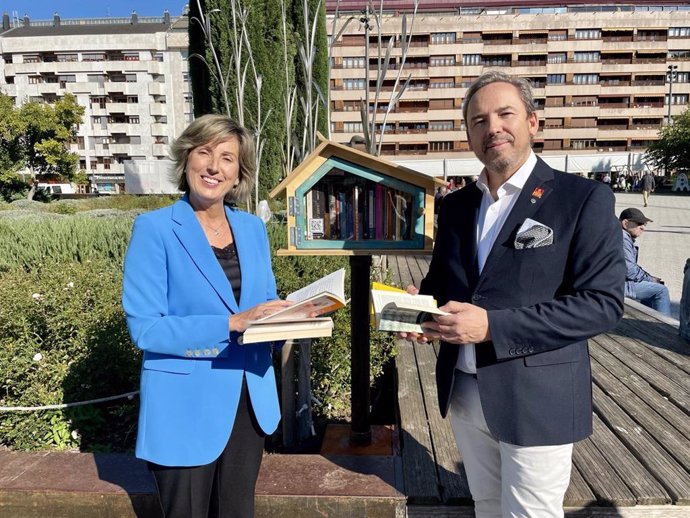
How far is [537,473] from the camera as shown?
1.63m

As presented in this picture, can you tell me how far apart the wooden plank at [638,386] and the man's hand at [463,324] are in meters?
2.06

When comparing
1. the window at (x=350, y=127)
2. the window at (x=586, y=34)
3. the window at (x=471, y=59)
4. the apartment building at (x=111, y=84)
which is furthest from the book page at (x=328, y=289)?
the window at (x=586, y=34)

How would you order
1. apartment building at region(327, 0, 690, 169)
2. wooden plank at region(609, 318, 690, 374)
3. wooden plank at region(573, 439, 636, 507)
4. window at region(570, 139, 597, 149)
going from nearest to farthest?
1. wooden plank at region(573, 439, 636, 507)
2. wooden plank at region(609, 318, 690, 374)
3. apartment building at region(327, 0, 690, 169)
4. window at region(570, 139, 597, 149)

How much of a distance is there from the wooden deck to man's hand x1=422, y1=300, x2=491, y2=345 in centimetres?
114

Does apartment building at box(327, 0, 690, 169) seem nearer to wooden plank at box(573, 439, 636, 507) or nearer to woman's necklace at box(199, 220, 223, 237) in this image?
wooden plank at box(573, 439, 636, 507)

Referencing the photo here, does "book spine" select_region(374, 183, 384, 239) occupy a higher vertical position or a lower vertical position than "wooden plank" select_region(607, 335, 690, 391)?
higher

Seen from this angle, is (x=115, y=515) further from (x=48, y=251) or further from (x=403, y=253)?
(x=48, y=251)

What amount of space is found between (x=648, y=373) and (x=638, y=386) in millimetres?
323

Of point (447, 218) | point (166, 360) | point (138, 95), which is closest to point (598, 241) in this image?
point (447, 218)

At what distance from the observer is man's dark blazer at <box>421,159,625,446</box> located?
153 cm

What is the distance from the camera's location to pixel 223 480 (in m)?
1.86

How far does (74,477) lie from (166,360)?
50.1 inches

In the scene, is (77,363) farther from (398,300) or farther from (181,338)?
(398,300)

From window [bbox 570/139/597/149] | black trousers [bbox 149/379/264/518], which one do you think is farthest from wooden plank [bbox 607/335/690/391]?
window [bbox 570/139/597/149]
